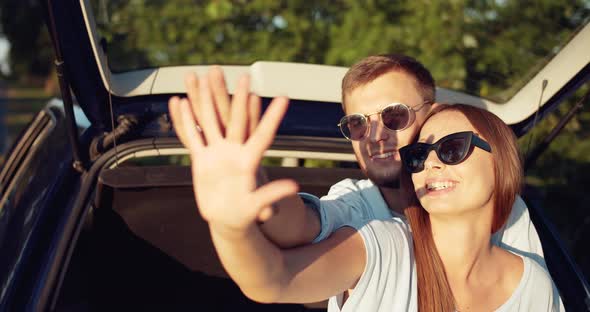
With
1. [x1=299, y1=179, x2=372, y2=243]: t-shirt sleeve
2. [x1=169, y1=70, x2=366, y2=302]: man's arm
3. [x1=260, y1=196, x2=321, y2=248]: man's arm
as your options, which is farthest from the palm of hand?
[x1=299, y1=179, x2=372, y2=243]: t-shirt sleeve

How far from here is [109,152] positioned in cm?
202

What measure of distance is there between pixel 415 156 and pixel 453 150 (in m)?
0.10

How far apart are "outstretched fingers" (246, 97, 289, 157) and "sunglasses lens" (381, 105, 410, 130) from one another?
2.90 ft

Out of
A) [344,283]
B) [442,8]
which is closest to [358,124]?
[344,283]

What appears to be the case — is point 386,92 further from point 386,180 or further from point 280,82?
point 280,82

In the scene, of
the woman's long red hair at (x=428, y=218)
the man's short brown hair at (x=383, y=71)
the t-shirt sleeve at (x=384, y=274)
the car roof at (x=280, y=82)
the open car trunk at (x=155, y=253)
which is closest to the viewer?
the t-shirt sleeve at (x=384, y=274)

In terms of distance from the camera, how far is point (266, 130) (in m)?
0.89

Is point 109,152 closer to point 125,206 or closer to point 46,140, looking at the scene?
point 125,206

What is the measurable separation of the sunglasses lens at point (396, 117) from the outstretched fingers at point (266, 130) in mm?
885

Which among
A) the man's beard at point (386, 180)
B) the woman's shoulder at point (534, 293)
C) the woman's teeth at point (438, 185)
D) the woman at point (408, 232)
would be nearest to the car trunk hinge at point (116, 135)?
the man's beard at point (386, 180)

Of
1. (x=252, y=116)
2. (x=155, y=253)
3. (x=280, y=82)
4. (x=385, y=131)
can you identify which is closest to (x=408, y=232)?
(x=385, y=131)

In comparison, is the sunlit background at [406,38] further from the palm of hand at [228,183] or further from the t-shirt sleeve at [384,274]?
the palm of hand at [228,183]

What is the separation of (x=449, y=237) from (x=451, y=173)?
6.9 inches

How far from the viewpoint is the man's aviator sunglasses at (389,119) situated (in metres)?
1.74
